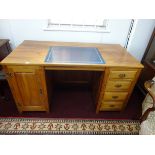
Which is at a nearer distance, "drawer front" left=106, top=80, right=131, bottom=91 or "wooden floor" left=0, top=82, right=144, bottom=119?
"drawer front" left=106, top=80, right=131, bottom=91

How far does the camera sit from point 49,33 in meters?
1.68

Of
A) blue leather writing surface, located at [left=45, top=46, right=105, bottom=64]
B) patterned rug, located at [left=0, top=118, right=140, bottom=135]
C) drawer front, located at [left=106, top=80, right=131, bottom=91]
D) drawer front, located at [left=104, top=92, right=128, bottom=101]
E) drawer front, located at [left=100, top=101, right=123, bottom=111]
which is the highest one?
blue leather writing surface, located at [left=45, top=46, right=105, bottom=64]

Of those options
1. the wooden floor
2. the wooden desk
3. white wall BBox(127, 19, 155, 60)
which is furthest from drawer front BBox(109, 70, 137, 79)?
white wall BBox(127, 19, 155, 60)

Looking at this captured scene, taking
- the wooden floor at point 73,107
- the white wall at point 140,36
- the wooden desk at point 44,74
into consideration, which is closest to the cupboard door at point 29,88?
the wooden desk at point 44,74

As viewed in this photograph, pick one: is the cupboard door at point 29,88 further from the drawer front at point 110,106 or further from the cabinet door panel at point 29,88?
the drawer front at point 110,106

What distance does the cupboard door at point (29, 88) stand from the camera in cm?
124

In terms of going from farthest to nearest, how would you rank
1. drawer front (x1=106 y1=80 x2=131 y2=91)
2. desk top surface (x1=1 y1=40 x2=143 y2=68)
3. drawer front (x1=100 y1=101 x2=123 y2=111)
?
drawer front (x1=100 y1=101 x2=123 y2=111) → drawer front (x1=106 y1=80 x2=131 y2=91) → desk top surface (x1=1 y1=40 x2=143 y2=68)

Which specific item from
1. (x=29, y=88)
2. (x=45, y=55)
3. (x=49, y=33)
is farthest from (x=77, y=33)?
(x=29, y=88)

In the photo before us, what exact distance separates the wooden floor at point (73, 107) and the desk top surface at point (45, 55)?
0.71 m

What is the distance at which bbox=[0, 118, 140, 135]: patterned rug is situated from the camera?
141cm

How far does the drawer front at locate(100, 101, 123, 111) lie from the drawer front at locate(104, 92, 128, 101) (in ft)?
0.22

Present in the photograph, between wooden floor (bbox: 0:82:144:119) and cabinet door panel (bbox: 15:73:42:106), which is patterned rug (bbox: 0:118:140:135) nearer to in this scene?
wooden floor (bbox: 0:82:144:119)
